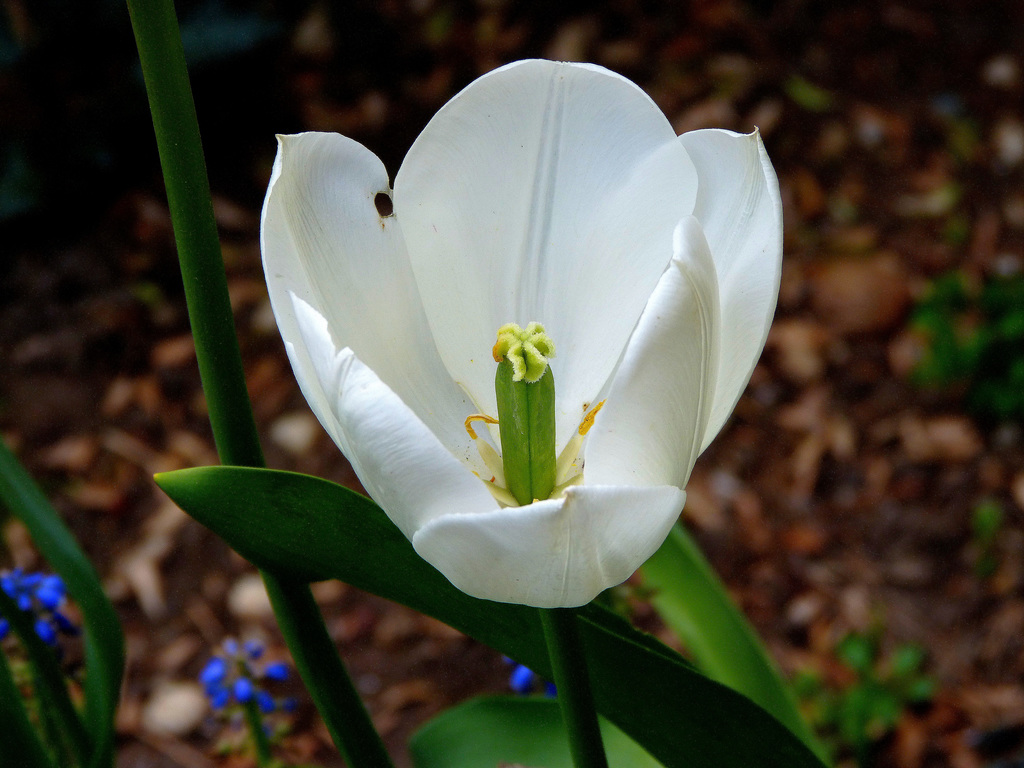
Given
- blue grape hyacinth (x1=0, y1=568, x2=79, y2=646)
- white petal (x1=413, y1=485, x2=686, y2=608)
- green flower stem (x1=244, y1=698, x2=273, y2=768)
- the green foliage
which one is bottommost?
white petal (x1=413, y1=485, x2=686, y2=608)

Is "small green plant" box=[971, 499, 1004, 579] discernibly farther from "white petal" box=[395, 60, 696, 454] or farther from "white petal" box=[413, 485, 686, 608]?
"white petal" box=[413, 485, 686, 608]

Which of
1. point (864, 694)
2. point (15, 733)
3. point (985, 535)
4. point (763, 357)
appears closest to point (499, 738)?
point (15, 733)

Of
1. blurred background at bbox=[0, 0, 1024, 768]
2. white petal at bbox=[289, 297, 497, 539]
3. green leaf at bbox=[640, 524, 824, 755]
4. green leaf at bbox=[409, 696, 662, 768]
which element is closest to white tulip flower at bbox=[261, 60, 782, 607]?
white petal at bbox=[289, 297, 497, 539]

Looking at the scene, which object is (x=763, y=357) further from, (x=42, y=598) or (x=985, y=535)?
(x=42, y=598)

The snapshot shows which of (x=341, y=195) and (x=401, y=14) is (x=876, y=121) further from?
(x=341, y=195)

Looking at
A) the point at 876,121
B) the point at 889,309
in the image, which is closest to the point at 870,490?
the point at 889,309

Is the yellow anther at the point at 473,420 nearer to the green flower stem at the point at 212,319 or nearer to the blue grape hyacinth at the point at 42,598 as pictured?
the green flower stem at the point at 212,319

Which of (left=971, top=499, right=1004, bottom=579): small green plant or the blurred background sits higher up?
the blurred background
